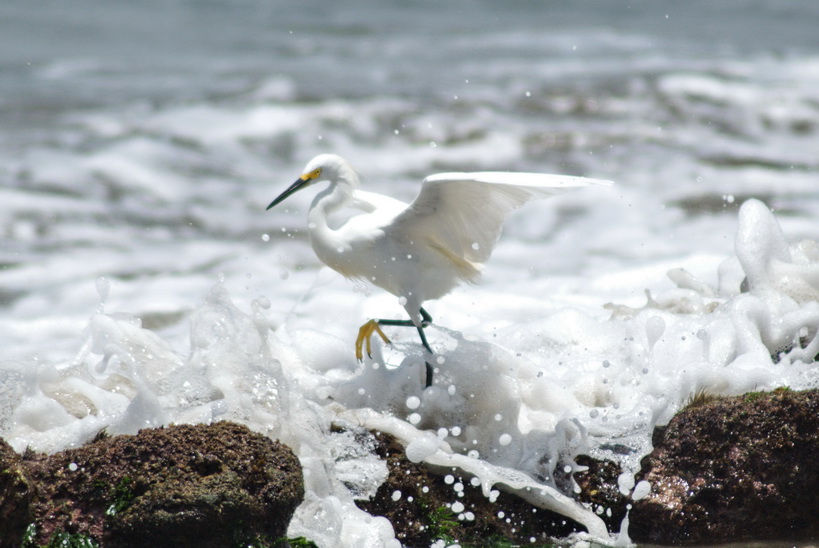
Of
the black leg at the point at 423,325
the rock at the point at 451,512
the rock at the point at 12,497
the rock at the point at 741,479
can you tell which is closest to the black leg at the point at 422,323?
the black leg at the point at 423,325

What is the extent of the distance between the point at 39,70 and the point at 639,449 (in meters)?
12.4

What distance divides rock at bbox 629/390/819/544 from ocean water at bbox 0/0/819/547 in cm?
16

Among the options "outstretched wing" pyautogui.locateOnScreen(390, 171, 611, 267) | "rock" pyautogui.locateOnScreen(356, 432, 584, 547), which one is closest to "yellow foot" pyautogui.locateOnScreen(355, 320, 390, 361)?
"outstretched wing" pyautogui.locateOnScreen(390, 171, 611, 267)

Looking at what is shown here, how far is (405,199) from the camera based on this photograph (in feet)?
29.8

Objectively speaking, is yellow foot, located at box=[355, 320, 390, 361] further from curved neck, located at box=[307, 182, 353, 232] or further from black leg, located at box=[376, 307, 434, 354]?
curved neck, located at box=[307, 182, 353, 232]

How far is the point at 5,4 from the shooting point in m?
15.7

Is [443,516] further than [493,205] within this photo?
No

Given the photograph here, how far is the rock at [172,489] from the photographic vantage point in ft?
8.36

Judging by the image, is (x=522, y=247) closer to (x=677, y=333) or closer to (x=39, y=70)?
(x=677, y=333)

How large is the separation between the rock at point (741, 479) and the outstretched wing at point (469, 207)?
3.27 feet

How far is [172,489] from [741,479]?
6.29ft

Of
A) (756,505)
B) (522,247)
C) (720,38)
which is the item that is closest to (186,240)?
(522,247)

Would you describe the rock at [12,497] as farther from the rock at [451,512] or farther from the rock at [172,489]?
the rock at [451,512]

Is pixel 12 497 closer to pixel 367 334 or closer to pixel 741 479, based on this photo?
pixel 367 334
